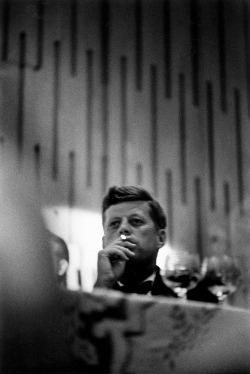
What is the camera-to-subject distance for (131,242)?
0.92m

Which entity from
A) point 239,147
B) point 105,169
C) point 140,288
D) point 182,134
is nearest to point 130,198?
point 140,288

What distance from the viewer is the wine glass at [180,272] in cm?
100

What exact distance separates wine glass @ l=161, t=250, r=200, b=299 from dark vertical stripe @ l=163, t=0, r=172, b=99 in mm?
530

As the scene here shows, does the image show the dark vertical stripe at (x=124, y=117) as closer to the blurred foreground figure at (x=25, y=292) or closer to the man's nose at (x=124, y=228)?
the man's nose at (x=124, y=228)

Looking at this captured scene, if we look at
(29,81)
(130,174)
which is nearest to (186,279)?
(130,174)

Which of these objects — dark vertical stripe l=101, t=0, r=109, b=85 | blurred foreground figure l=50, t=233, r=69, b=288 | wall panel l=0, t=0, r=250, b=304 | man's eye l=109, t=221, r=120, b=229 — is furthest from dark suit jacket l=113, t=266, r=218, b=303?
dark vertical stripe l=101, t=0, r=109, b=85

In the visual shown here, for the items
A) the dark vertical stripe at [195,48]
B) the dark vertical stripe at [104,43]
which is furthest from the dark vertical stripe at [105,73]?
the dark vertical stripe at [195,48]

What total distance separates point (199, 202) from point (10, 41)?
0.69 meters

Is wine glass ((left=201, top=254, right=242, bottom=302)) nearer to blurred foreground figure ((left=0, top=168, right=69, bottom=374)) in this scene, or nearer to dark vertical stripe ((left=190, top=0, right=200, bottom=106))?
dark vertical stripe ((left=190, top=0, right=200, bottom=106))

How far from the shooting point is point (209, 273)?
107 cm

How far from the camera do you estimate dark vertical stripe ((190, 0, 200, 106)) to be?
1.35m

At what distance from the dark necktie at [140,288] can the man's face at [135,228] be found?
0.14ft

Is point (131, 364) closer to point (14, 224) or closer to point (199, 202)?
point (14, 224)

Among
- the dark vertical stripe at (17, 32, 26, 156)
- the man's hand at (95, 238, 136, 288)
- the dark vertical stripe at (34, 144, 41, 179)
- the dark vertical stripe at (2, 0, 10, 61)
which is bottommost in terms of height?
the man's hand at (95, 238, 136, 288)
